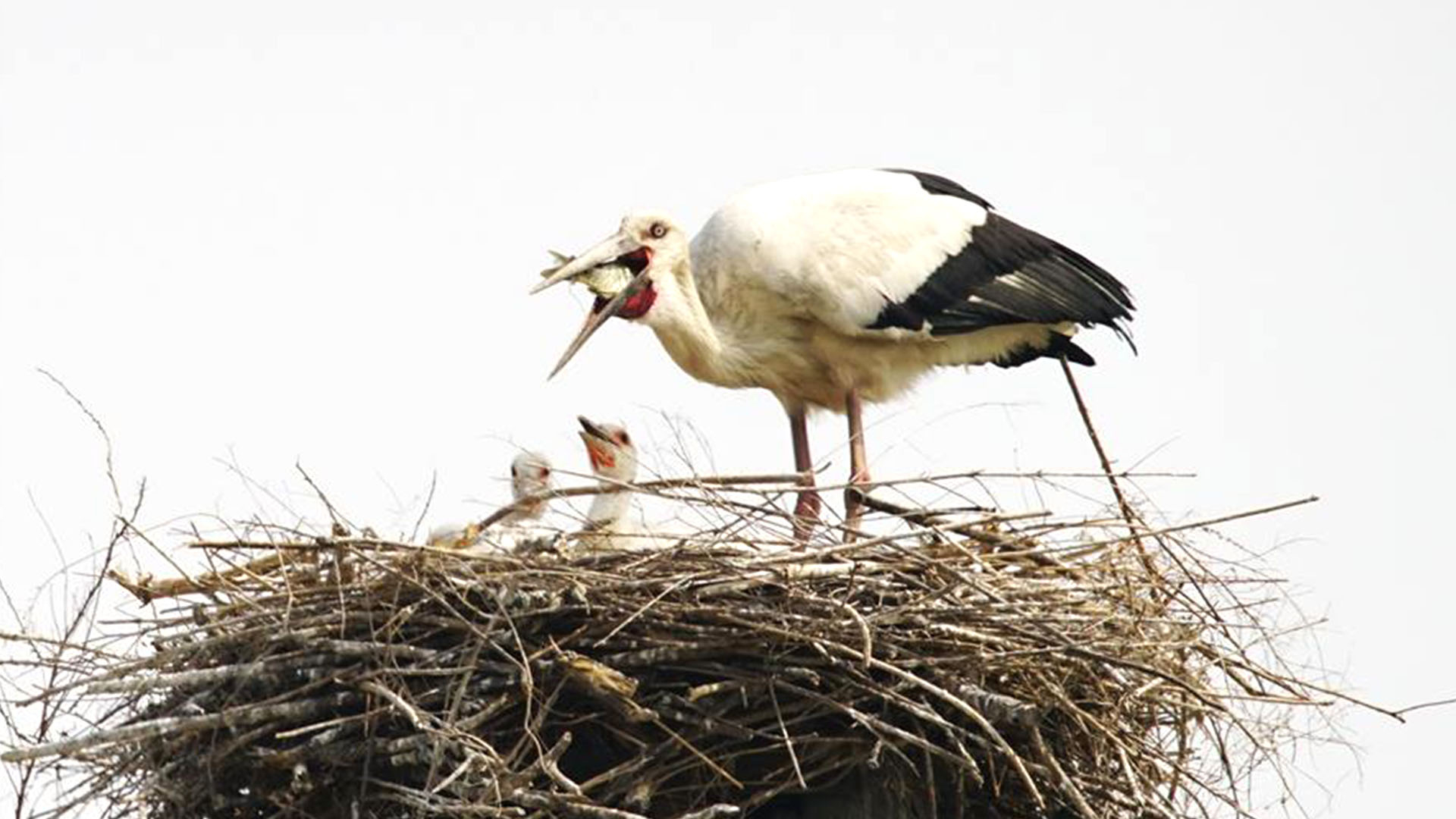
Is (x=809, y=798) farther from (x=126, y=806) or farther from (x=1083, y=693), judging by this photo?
(x=126, y=806)

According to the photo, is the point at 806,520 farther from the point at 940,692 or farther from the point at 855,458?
the point at 855,458

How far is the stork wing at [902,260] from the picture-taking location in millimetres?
8625

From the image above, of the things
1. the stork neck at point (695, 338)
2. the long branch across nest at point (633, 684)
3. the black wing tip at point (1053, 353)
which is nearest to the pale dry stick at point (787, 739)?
the long branch across nest at point (633, 684)

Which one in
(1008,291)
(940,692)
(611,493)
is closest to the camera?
(940,692)

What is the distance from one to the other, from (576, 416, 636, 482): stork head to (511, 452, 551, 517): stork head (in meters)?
0.21

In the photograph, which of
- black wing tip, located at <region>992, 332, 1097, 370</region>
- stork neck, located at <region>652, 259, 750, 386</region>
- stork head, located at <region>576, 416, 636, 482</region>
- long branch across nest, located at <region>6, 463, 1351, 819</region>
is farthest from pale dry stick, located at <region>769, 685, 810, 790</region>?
black wing tip, located at <region>992, 332, 1097, 370</region>

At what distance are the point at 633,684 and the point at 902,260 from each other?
2.77 meters

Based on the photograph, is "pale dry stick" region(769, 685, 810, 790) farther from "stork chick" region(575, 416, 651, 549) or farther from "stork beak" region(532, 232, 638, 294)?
"stork beak" region(532, 232, 638, 294)

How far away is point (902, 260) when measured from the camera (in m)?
8.75

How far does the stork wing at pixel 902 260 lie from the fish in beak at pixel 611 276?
28 cm

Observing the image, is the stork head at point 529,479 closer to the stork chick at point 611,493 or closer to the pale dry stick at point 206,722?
the stork chick at point 611,493

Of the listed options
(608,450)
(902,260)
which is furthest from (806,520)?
(902,260)

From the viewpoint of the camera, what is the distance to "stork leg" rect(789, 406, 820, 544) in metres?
6.67

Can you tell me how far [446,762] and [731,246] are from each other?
→ 2845mm
